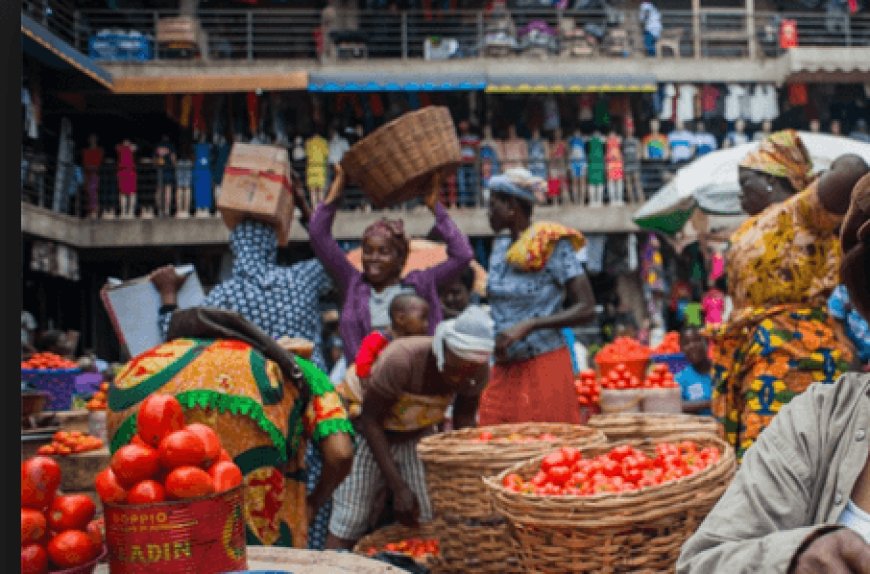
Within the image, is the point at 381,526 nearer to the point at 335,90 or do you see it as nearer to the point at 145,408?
the point at 145,408

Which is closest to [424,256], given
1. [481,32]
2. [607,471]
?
→ [607,471]

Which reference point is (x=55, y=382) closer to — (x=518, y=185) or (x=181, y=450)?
(x=518, y=185)

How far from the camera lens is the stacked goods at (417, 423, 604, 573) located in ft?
9.23

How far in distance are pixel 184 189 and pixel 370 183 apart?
38.8ft

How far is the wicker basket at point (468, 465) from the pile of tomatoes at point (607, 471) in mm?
179

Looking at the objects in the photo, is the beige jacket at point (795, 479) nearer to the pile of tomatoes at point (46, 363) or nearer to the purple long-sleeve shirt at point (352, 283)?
the purple long-sleeve shirt at point (352, 283)

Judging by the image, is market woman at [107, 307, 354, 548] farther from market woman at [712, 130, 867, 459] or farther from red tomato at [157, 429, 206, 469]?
market woman at [712, 130, 867, 459]

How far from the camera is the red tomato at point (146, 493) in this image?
158 centimetres

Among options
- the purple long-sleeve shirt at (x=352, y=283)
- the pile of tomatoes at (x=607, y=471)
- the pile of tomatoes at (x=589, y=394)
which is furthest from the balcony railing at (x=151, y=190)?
the pile of tomatoes at (x=607, y=471)

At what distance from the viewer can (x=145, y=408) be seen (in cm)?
170

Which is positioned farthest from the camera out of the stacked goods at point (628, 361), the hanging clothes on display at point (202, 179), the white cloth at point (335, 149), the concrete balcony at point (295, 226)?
the white cloth at point (335, 149)

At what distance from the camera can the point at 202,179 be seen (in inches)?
596

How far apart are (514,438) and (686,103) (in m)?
14.4

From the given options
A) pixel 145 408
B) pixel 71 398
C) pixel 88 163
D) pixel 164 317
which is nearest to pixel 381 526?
pixel 164 317
